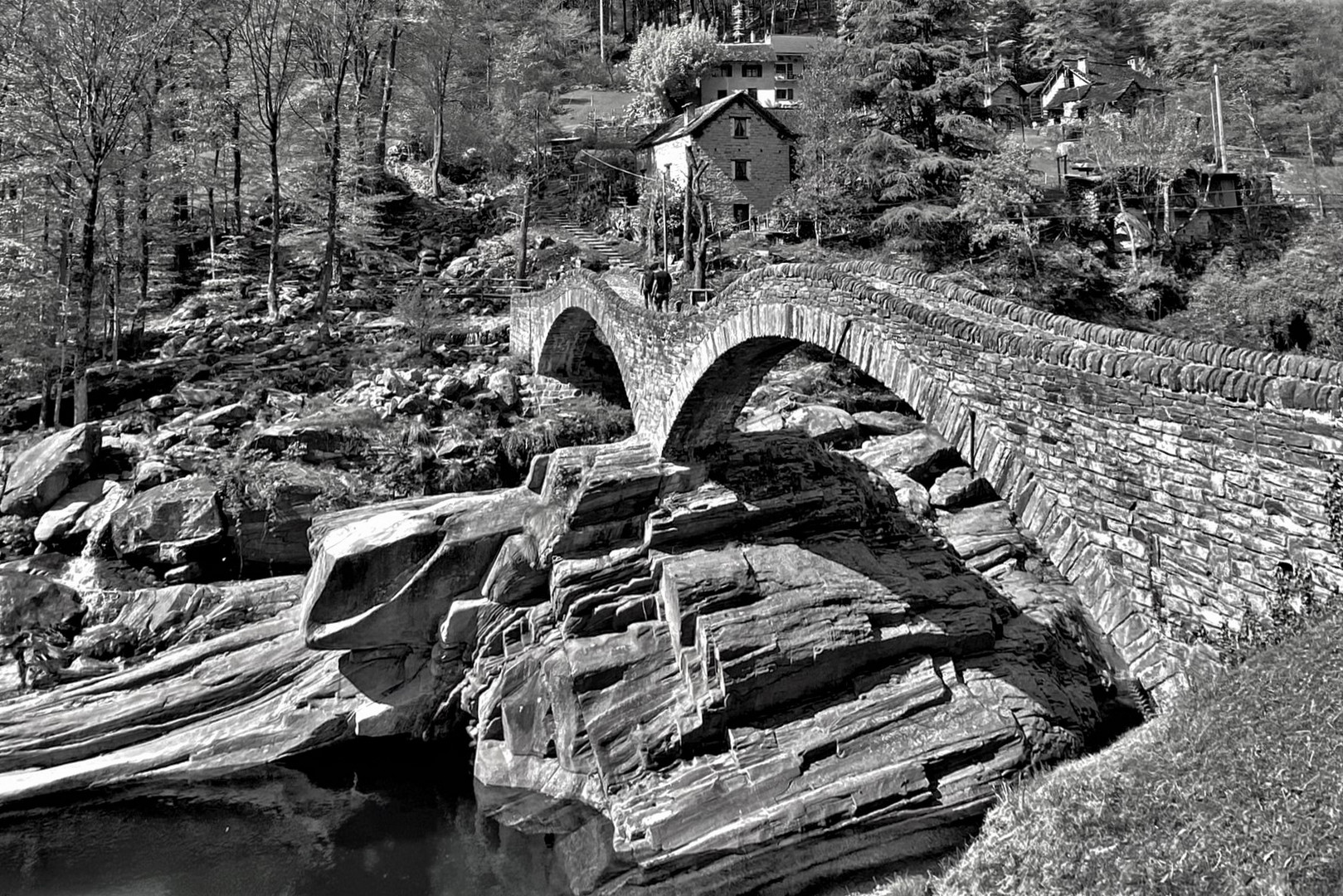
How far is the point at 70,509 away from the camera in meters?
23.1

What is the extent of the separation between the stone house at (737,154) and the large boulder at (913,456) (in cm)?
2471

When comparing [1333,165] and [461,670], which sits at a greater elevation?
[1333,165]

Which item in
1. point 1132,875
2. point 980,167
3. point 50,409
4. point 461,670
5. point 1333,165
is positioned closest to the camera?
point 1132,875

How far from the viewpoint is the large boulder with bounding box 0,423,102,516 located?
23.5 m

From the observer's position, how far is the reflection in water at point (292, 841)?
14719 mm

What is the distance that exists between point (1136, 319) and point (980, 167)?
986 cm

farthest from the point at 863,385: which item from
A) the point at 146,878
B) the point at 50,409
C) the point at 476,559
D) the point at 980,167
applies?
the point at 50,409

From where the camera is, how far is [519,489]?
21500 millimetres

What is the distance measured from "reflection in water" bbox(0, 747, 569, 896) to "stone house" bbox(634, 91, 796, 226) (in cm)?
3674

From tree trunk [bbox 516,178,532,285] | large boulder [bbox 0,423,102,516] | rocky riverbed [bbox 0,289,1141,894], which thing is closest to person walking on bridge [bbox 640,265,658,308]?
rocky riverbed [bbox 0,289,1141,894]

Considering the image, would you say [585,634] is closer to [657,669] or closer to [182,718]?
[657,669]

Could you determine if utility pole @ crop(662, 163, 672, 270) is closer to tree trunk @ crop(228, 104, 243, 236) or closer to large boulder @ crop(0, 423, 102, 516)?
large boulder @ crop(0, 423, 102, 516)

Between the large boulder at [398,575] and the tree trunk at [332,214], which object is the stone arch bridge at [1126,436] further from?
the tree trunk at [332,214]

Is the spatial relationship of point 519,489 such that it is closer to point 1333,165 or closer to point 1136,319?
point 1136,319
